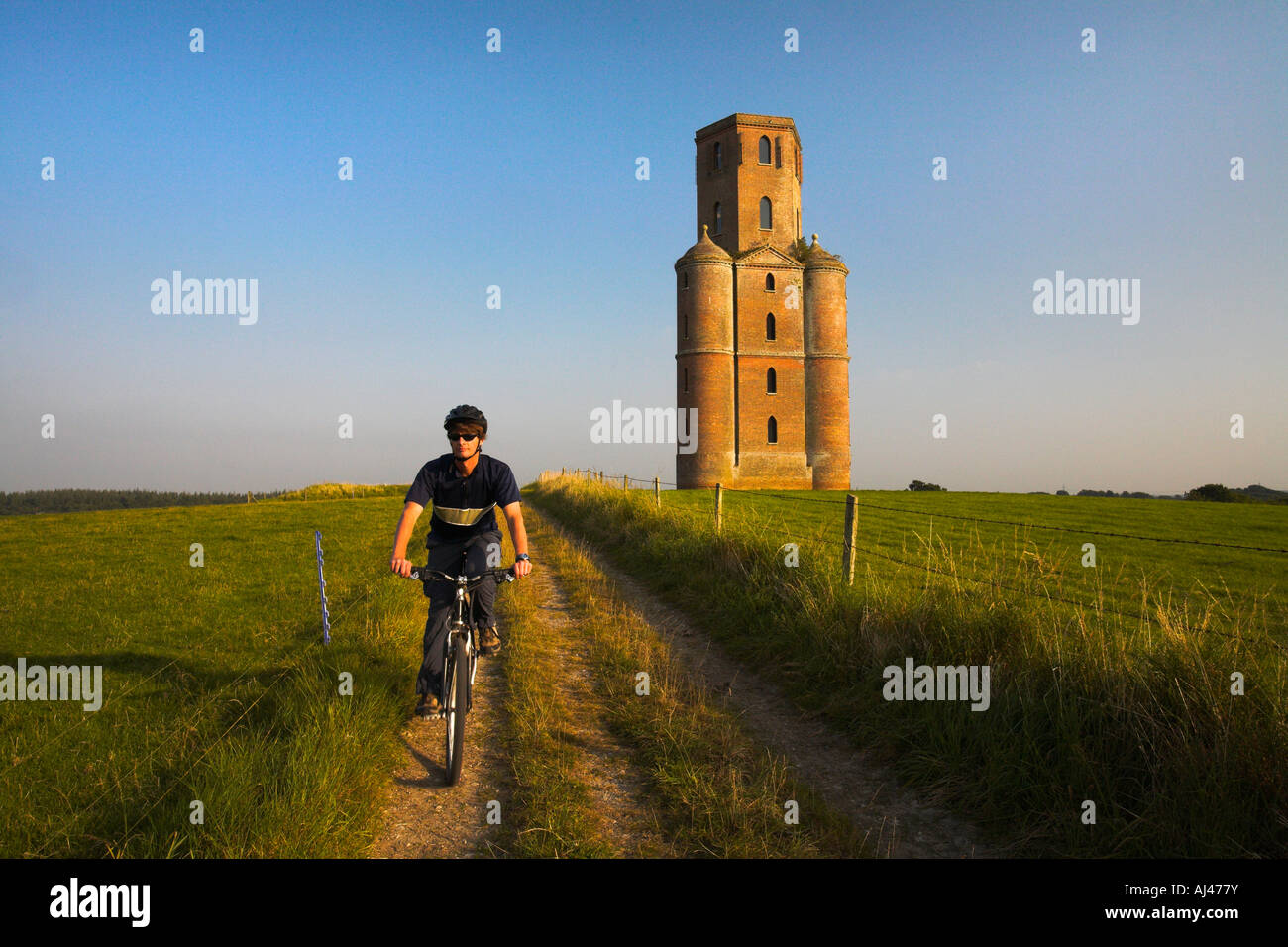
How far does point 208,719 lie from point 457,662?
2.48 m

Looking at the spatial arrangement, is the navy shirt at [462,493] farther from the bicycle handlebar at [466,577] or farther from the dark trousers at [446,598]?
the bicycle handlebar at [466,577]

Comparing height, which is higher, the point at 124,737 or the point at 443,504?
the point at 443,504

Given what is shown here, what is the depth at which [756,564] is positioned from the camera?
945 centimetres

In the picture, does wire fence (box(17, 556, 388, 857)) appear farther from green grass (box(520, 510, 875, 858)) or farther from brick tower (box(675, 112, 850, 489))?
brick tower (box(675, 112, 850, 489))

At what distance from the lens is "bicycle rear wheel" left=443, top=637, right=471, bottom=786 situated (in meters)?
4.45

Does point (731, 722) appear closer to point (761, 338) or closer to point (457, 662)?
point (457, 662)

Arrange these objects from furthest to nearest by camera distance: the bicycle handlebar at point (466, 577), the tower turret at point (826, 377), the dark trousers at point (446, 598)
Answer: the tower turret at point (826, 377) → the dark trousers at point (446, 598) → the bicycle handlebar at point (466, 577)

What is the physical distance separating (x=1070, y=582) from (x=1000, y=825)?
12156 millimetres

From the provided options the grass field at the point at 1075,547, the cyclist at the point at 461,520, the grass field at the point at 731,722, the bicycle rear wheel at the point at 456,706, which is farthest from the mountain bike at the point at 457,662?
the grass field at the point at 1075,547

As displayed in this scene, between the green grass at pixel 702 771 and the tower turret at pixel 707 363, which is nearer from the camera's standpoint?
the green grass at pixel 702 771

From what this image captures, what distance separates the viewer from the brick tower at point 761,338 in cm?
4456

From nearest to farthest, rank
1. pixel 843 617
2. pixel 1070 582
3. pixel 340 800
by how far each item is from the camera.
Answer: pixel 340 800 → pixel 843 617 → pixel 1070 582

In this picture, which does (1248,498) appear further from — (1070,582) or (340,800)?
(340,800)
